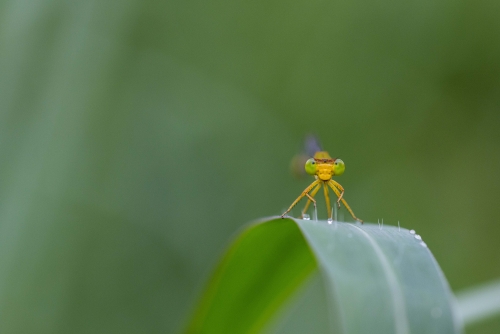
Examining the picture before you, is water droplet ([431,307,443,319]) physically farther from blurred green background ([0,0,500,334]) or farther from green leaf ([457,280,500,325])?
blurred green background ([0,0,500,334])

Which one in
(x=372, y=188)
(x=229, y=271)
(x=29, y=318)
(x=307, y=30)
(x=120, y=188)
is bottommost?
(x=29, y=318)

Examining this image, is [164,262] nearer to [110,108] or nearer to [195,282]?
[195,282]

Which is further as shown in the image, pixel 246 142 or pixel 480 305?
pixel 246 142

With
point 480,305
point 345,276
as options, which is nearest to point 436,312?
point 345,276

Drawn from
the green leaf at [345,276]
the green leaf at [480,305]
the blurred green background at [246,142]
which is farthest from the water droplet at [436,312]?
the blurred green background at [246,142]

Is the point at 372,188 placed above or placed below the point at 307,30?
below

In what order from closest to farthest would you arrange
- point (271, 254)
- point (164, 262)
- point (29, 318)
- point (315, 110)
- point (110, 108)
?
1. point (271, 254)
2. point (29, 318)
3. point (110, 108)
4. point (164, 262)
5. point (315, 110)

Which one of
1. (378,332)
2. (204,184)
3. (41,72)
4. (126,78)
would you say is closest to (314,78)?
(204,184)

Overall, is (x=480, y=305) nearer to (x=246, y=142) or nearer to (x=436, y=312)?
(x=436, y=312)
